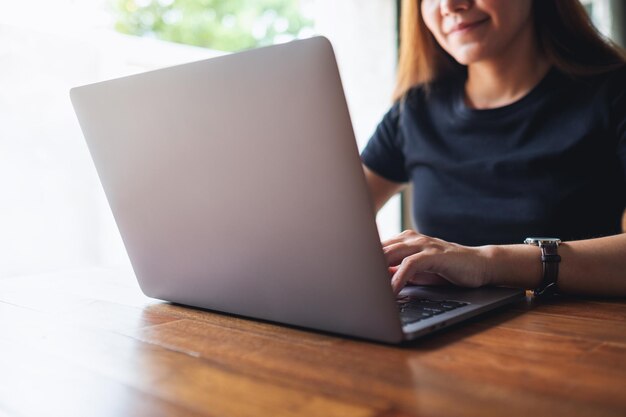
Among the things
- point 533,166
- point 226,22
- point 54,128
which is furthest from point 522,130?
point 226,22

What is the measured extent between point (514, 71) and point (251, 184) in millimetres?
917

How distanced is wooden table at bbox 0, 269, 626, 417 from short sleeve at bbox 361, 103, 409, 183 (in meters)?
0.81

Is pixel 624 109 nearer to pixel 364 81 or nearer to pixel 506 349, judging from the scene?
pixel 506 349

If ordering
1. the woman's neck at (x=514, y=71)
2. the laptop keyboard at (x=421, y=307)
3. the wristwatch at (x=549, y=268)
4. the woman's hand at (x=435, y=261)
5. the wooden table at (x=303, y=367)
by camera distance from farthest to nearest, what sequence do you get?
the woman's neck at (x=514, y=71) → the wristwatch at (x=549, y=268) → the woman's hand at (x=435, y=261) → the laptop keyboard at (x=421, y=307) → the wooden table at (x=303, y=367)

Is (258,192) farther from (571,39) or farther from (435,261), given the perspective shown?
(571,39)

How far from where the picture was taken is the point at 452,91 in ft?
4.83

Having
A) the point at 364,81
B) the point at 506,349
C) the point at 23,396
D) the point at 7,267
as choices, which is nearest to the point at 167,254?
the point at 23,396

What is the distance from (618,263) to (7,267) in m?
1.55

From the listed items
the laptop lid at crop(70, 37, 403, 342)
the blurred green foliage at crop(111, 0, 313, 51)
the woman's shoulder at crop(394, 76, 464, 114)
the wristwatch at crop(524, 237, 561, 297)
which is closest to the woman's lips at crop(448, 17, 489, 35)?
the woman's shoulder at crop(394, 76, 464, 114)

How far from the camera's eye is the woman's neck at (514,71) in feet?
4.35

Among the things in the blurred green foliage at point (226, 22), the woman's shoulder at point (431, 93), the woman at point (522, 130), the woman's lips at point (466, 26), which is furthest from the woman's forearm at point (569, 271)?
the blurred green foliage at point (226, 22)

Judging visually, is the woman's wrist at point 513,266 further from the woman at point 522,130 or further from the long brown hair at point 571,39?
the long brown hair at point 571,39

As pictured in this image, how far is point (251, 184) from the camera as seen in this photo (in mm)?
634

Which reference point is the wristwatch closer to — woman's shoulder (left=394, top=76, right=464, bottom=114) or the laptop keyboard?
the laptop keyboard
